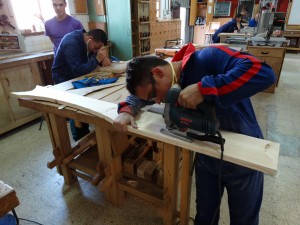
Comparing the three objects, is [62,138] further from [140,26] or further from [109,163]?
[140,26]

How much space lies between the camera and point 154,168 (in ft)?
5.65

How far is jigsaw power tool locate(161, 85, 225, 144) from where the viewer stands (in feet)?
2.61

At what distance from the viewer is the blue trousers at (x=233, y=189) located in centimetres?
99

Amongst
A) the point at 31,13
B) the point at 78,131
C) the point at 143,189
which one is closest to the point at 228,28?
the point at 31,13

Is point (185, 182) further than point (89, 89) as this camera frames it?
No

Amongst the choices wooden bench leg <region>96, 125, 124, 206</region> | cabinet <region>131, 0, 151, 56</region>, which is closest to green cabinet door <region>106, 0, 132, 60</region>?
cabinet <region>131, 0, 151, 56</region>

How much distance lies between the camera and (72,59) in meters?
1.98

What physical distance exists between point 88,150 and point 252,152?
1.48m

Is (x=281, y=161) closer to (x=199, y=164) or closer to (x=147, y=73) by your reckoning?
(x=199, y=164)

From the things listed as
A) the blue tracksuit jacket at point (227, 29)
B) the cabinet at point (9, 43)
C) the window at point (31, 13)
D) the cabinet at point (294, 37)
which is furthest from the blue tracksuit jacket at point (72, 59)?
the cabinet at point (294, 37)

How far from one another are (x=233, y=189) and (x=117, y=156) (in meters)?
0.82

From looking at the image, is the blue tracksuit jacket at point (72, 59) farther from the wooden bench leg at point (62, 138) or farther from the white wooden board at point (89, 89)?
the wooden bench leg at point (62, 138)

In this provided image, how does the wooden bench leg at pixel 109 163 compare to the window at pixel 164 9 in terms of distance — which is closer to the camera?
the wooden bench leg at pixel 109 163

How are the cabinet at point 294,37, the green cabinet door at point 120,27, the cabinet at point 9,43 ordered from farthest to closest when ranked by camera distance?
the cabinet at point 294,37
the green cabinet door at point 120,27
the cabinet at point 9,43
